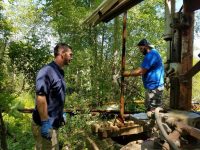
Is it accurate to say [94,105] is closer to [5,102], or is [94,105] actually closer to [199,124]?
[5,102]

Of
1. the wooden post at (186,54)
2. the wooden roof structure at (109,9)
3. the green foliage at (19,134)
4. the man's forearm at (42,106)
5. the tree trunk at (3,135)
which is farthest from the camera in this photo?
the green foliage at (19,134)

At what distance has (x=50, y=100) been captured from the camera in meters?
4.46

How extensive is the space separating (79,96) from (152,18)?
10277 millimetres

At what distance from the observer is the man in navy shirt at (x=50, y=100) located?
4301mm

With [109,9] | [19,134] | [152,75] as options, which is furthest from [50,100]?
[19,134]

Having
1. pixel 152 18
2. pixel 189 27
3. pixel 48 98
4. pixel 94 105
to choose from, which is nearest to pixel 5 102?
pixel 48 98

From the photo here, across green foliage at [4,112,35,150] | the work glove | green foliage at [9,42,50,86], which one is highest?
green foliage at [9,42,50,86]

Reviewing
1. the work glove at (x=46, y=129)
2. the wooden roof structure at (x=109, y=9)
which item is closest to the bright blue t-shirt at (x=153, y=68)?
the wooden roof structure at (x=109, y=9)

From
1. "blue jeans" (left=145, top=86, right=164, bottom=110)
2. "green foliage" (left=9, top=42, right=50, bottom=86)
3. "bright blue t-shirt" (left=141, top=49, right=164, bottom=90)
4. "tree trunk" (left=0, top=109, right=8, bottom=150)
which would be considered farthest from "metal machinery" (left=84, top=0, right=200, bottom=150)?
"green foliage" (left=9, top=42, right=50, bottom=86)

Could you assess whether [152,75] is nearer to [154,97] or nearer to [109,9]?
[154,97]

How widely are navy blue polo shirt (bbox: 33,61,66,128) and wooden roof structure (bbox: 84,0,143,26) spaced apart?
1.81 metres

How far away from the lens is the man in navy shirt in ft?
14.1

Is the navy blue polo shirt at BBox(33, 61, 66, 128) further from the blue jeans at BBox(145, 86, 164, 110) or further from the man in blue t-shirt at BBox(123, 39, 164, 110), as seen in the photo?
the blue jeans at BBox(145, 86, 164, 110)

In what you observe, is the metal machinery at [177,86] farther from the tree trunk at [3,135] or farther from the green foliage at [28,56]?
A: the green foliage at [28,56]
